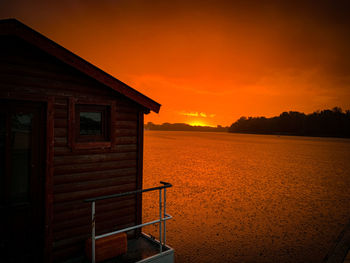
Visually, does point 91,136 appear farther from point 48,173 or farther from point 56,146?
point 48,173

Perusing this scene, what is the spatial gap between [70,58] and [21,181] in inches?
103

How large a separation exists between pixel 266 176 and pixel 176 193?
8.84 metres

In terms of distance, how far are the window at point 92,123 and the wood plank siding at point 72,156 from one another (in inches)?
8.6

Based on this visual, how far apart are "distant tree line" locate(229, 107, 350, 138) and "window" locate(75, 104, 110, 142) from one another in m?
121

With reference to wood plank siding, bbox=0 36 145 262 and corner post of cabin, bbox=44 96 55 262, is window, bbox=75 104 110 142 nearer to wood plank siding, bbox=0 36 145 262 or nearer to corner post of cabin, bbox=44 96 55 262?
wood plank siding, bbox=0 36 145 262

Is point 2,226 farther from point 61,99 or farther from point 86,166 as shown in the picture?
point 61,99

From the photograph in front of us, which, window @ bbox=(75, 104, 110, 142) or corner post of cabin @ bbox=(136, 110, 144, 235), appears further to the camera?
corner post of cabin @ bbox=(136, 110, 144, 235)

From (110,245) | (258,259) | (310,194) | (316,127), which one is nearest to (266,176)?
(310,194)

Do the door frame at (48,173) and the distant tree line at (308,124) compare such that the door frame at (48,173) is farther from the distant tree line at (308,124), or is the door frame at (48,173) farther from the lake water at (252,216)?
the distant tree line at (308,124)

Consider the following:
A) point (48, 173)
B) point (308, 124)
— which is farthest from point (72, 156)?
point (308, 124)

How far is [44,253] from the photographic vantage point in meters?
4.84

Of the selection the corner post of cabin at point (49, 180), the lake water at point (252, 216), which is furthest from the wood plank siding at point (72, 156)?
the lake water at point (252, 216)

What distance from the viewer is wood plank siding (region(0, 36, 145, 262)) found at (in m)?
4.71

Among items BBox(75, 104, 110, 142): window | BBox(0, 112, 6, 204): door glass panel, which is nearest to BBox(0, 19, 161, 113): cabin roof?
BBox(75, 104, 110, 142): window
